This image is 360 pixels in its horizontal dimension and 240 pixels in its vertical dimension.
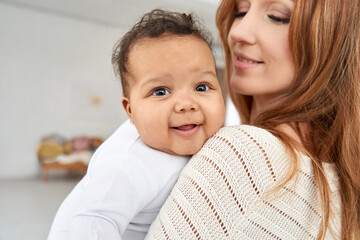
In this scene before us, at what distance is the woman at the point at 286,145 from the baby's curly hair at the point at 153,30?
23 centimetres

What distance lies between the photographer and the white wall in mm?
6133

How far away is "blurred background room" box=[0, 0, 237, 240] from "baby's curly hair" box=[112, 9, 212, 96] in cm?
489

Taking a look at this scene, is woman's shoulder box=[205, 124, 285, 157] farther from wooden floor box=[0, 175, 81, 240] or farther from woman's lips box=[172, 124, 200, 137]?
wooden floor box=[0, 175, 81, 240]

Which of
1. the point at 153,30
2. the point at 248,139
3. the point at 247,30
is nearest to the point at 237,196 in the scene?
the point at 248,139

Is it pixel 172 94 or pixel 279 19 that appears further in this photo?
pixel 279 19

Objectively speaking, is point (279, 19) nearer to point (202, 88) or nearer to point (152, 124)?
point (202, 88)

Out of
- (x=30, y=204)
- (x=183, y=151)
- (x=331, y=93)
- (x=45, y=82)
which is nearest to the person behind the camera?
(x=183, y=151)

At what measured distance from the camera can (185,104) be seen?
2.36 feet

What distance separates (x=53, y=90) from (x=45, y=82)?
0.20 meters

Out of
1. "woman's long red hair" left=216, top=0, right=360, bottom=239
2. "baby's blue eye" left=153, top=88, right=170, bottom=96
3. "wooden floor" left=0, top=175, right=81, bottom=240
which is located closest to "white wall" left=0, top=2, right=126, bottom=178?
"wooden floor" left=0, top=175, right=81, bottom=240

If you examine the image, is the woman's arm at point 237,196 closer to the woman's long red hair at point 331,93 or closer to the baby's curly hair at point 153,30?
the woman's long red hair at point 331,93

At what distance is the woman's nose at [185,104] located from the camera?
72 cm

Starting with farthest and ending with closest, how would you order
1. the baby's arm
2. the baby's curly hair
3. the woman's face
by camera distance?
the woman's face → the baby's curly hair → the baby's arm

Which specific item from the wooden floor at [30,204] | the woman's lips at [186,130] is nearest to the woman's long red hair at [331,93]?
the woman's lips at [186,130]
